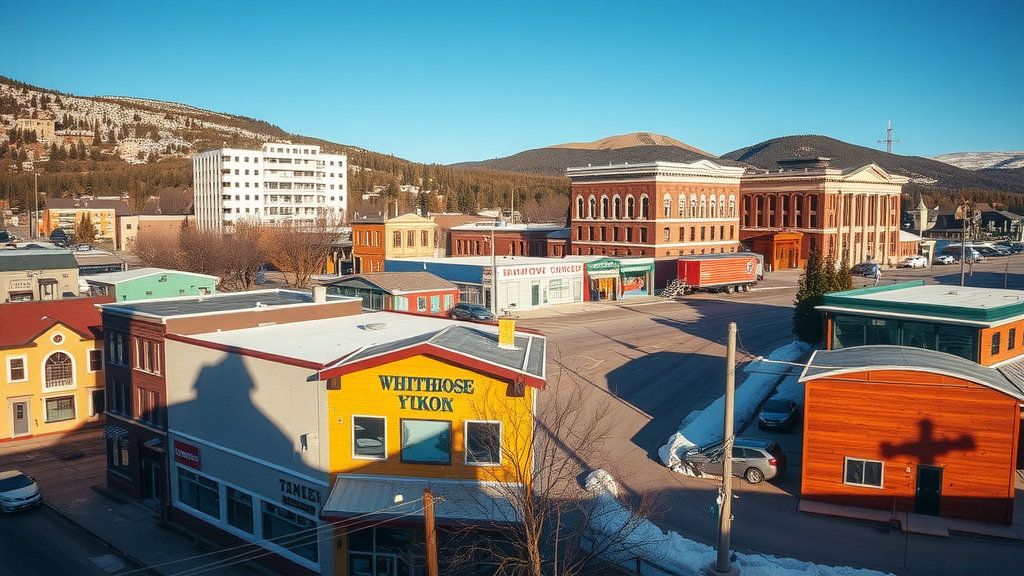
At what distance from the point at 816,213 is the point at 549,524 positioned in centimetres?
7600

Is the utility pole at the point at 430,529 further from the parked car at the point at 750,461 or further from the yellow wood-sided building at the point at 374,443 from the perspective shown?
the parked car at the point at 750,461

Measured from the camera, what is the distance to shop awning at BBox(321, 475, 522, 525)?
1560cm

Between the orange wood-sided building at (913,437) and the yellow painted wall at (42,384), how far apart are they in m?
28.4

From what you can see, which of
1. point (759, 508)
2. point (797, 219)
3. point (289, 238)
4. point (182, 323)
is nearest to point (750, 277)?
point (797, 219)

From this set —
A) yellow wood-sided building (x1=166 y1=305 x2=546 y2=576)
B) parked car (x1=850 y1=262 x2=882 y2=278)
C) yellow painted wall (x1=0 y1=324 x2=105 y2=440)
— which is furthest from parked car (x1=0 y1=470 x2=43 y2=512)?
parked car (x1=850 y1=262 x2=882 y2=278)

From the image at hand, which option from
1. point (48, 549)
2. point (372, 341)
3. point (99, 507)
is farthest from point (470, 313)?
point (48, 549)

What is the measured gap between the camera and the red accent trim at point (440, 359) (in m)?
16.5

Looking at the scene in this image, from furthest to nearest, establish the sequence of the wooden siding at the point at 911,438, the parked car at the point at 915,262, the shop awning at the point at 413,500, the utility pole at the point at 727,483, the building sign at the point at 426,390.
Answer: the parked car at the point at 915,262
the wooden siding at the point at 911,438
the building sign at the point at 426,390
the shop awning at the point at 413,500
the utility pole at the point at 727,483

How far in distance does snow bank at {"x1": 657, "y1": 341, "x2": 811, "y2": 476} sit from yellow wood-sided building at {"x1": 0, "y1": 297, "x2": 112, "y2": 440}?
79.2 feet

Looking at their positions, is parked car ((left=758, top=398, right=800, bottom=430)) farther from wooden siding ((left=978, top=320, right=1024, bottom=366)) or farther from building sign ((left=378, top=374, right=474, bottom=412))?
building sign ((left=378, top=374, right=474, bottom=412))

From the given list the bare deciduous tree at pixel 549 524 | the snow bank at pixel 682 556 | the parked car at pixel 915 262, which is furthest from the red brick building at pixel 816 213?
the snow bank at pixel 682 556

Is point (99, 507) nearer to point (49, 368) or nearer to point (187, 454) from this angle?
point (187, 454)

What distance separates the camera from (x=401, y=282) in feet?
155

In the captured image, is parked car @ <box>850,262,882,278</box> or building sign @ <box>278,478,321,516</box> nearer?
building sign @ <box>278,478,321,516</box>
